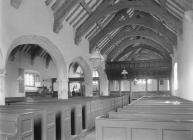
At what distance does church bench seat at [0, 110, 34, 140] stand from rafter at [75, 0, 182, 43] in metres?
9.00

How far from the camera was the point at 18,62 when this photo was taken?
15.5 m

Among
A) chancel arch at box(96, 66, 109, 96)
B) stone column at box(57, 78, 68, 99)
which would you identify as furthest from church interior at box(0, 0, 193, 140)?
chancel arch at box(96, 66, 109, 96)

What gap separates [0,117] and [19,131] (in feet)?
1.53

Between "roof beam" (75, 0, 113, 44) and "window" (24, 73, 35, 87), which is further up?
"roof beam" (75, 0, 113, 44)

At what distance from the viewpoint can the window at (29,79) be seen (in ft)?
55.1

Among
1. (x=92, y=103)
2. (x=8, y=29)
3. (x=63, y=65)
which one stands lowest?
(x=92, y=103)

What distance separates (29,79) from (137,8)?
9.70m

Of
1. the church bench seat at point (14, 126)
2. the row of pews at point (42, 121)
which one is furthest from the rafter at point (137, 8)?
the church bench seat at point (14, 126)

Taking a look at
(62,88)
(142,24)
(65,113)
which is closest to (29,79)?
(62,88)

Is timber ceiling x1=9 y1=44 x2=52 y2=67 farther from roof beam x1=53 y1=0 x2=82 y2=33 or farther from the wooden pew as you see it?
the wooden pew

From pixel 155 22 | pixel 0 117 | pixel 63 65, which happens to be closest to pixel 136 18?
pixel 155 22

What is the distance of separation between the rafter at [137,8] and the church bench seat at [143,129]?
8.69 meters

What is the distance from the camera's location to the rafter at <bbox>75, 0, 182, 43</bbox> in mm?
11055

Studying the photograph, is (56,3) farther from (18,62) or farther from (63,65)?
(18,62)
